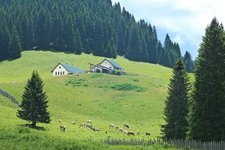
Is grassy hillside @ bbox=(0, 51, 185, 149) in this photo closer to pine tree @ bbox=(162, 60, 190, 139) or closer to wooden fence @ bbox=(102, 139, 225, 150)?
pine tree @ bbox=(162, 60, 190, 139)

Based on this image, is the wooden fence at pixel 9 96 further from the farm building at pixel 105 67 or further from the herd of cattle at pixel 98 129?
the farm building at pixel 105 67

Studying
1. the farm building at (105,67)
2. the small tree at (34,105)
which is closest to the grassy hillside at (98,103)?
the small tree at (34,105)

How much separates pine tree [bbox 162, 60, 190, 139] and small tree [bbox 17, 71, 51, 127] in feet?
58.5

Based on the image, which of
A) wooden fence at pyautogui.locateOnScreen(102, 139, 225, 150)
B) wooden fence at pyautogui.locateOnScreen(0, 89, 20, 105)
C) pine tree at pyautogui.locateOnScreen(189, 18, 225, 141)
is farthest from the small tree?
pine tree at pyautogui.locateOnScreen(189, 18, 225, 141)

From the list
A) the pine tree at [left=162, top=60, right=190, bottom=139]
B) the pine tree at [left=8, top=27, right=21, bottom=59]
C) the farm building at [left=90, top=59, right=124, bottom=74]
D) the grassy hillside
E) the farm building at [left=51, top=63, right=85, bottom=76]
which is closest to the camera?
the pine tree at [left=162, top=60, right=190, bottom=139]

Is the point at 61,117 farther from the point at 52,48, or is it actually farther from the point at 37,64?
the point at 52,48

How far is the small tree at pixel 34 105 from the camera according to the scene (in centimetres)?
6625

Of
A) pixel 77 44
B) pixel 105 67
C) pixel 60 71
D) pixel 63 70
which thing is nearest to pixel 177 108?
pixel 63 70

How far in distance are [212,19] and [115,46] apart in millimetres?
141869

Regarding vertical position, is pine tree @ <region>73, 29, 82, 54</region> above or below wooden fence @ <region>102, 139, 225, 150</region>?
above

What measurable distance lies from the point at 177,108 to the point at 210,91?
1148 centimetres

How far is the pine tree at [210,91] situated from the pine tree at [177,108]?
31.1 ft

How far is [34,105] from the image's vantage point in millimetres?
67000

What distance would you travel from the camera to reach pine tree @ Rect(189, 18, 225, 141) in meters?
49.3
